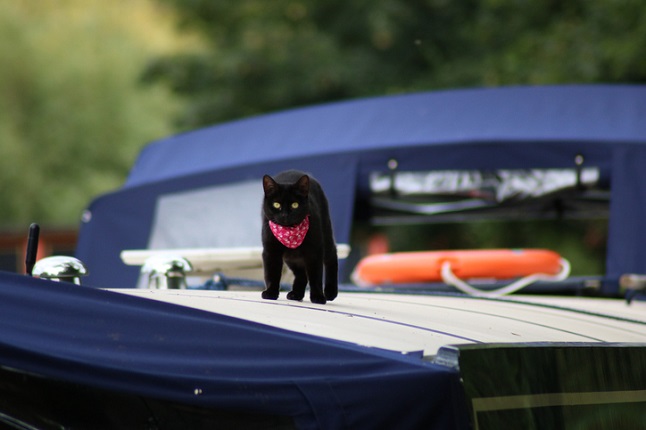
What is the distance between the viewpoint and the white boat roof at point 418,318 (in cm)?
242

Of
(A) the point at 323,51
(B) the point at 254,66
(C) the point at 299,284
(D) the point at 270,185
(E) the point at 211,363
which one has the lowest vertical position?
(E) the point at 211,363

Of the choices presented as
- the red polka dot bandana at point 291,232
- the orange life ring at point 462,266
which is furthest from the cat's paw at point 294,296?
the orange life ring at point 462,266

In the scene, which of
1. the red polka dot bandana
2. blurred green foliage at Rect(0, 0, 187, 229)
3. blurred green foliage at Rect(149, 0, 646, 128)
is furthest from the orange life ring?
blurred green foliage at Rect(0, 0, 187, 229)

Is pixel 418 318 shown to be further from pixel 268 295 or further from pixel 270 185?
pixel 270 185

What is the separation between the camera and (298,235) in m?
2.65

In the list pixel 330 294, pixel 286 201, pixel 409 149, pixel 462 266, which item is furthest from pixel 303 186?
pixel 409 149

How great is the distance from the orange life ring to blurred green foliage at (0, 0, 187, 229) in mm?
20874

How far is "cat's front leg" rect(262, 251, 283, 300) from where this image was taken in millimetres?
2768

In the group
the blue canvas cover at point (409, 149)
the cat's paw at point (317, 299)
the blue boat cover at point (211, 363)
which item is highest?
the blue canvas cover at point (409, 149)

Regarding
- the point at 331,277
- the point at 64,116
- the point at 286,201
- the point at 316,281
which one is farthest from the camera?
the point at 64,116

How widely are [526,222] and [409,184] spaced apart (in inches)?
328

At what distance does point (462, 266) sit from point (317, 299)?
319cm

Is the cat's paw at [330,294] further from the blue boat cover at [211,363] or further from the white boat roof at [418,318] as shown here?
the blue boat cover at [211,363]

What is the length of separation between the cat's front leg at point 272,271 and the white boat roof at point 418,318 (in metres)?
0.03
